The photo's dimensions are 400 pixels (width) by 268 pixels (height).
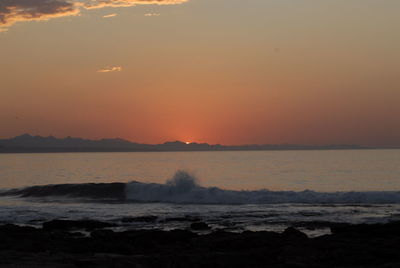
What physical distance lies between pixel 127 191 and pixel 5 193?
10969 millimetres

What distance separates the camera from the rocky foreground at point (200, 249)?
11812 mm

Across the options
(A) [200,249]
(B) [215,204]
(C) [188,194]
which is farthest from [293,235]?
(C) [188,194]

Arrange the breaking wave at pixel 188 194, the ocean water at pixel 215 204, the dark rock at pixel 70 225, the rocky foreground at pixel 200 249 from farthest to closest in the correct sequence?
the breaking wave at pixel 188 194
the ocean water at pixel 215 204
the dark rock at pixel 70 225
the rocky foreground at pixel 200 249

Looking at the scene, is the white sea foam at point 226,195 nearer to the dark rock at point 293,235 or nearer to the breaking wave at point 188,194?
the breaking wave at point 188,194

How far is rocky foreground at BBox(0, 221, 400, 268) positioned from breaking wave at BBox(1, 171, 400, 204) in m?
17.3

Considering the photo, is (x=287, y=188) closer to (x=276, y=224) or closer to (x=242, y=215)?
(x=242, y=215)

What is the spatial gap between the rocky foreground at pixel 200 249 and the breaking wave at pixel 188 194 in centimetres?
1732

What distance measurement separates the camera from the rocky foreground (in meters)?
11.8

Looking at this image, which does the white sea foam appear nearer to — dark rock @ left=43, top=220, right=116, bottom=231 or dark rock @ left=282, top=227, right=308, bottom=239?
dark rock @ left=43, top=220, right=116, bottom=231

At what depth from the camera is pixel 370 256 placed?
12273 millimetres

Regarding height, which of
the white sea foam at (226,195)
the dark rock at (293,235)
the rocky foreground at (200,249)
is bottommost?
the rocky foreground at (200,249)

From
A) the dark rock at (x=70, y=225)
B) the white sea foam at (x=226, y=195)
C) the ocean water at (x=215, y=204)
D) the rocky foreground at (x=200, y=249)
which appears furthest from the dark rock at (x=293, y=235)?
the white sea foam at (x=226, y=195)

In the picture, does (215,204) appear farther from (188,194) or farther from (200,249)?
(200,249)

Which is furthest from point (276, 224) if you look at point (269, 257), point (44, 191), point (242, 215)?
point (44, 191)
